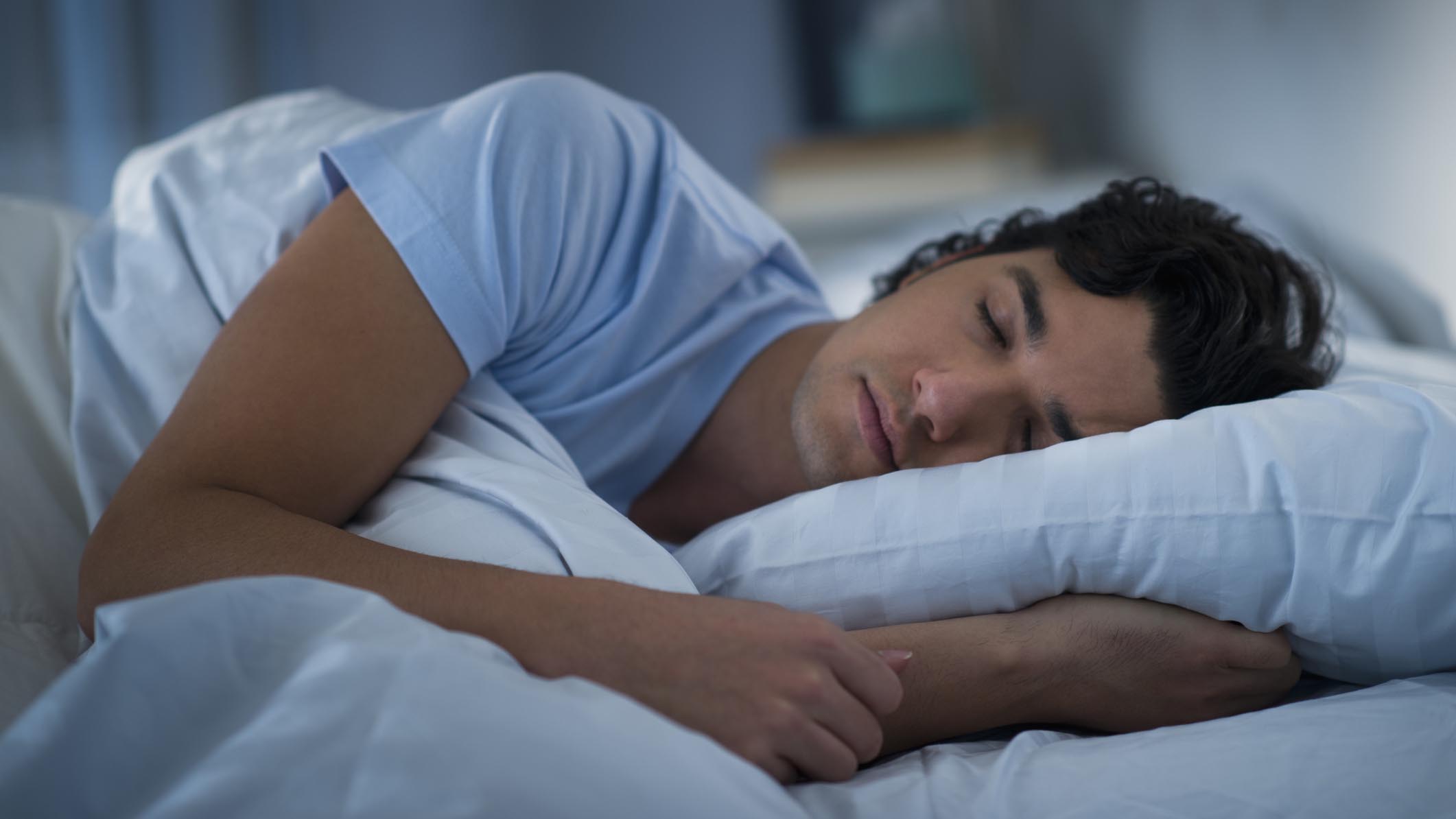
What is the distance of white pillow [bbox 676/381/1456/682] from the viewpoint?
63cm

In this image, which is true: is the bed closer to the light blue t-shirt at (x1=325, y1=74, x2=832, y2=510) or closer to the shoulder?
the light blue t-shirt at (x1=325, y1=74, x2=832, y2=510)

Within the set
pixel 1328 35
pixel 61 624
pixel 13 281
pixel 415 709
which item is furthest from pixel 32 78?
pixel 1328 35

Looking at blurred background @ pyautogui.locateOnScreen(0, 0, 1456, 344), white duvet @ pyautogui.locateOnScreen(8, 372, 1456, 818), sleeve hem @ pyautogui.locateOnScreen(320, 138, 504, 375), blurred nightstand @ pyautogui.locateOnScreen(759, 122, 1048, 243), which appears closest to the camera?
white duvet @ pyautogui.locateOnScreen(8, 372, 1456, 818)

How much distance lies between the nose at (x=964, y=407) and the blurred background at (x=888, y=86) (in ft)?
2.19

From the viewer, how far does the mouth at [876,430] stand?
843mm

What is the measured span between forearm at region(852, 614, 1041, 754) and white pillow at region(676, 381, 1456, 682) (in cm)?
3

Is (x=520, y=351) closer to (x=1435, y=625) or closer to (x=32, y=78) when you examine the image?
(x=1435, y=625)

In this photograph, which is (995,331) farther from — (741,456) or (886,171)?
(886,171)

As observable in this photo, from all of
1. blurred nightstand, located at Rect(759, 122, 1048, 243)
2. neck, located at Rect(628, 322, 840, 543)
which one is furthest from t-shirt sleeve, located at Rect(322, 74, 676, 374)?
blurred nightstand, located at Rect(759, 122, 1048, 243)

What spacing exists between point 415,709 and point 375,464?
1.18ft

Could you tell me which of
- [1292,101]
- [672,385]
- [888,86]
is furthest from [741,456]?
[888,86]

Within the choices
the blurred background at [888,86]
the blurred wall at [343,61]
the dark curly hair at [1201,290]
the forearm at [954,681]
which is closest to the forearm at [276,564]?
the forearm at [954,681]

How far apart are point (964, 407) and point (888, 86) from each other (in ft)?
6.55

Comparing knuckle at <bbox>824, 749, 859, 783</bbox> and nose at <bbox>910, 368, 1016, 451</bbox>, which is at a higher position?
nose at <bbox>910, 368, 1016, 451</bbox>
